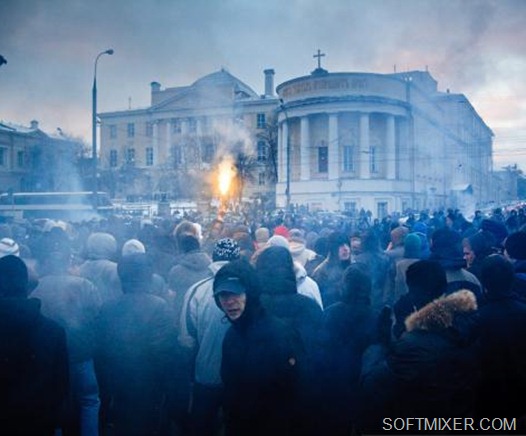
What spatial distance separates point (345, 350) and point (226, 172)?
37.3 meters

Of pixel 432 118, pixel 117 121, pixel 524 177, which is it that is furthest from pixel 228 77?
pixel 524 177

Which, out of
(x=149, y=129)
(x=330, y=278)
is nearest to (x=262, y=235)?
(x=330, y=278)

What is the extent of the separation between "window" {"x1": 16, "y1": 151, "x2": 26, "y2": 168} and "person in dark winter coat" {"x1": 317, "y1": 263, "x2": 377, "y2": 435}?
58.3 m

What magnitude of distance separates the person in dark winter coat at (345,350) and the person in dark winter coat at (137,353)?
4.08 ft

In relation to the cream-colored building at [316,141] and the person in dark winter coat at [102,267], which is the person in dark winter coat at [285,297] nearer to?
the person in dark winter coat at [102,267]

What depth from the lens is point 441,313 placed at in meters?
2.81

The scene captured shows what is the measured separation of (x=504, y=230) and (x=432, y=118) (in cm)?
5293

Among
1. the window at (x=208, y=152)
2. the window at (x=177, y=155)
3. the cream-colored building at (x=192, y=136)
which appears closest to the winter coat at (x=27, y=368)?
the cream-colored building at (x=192, y=136)

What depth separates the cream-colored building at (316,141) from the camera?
143 ft

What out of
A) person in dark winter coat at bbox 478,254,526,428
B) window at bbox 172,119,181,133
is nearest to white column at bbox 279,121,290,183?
window at bbox 172,119,181,133

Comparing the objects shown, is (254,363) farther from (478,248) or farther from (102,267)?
→ (478,248)

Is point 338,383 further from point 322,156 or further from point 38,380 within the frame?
point 322,156

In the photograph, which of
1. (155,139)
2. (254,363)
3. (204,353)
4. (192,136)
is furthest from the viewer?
(155,139)

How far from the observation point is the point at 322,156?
1799 inches
